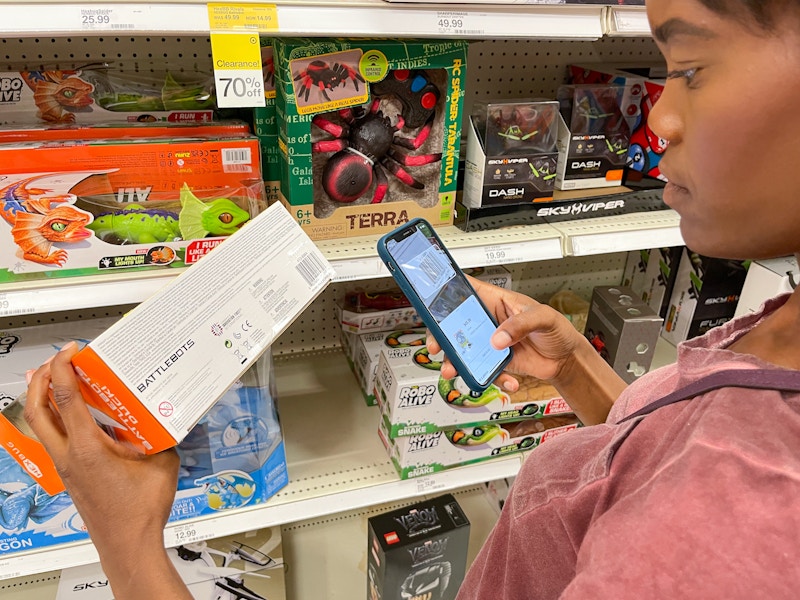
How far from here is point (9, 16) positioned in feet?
2.46

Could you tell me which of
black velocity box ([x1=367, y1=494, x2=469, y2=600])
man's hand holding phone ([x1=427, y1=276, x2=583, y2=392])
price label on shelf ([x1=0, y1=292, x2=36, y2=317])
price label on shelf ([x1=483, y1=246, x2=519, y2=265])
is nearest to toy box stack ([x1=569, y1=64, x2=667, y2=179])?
price label on shelf ([x1=483, y1=246, x2=519, y2=265])

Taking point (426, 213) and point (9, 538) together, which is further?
point (426, 213)

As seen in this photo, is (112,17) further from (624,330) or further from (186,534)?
(624,330)

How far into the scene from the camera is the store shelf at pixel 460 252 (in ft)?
2.95

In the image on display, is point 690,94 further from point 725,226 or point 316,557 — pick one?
point 316,557

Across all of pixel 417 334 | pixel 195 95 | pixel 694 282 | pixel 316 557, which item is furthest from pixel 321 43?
pixel 316 557

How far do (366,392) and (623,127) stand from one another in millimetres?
806

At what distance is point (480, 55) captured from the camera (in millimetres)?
1400

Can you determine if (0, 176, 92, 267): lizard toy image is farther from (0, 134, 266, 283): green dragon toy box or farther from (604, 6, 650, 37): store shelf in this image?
(604, 6, 650, 37): store shelf

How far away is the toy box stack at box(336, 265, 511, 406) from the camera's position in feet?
4.43

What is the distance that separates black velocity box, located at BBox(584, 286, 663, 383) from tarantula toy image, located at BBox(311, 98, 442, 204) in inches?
22.2

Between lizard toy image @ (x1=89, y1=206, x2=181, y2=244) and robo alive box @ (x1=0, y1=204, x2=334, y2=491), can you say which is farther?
lizard toy image @ (x1=89, y1=206, x2=181, y2=244)

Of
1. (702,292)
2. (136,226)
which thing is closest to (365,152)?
(136,226)

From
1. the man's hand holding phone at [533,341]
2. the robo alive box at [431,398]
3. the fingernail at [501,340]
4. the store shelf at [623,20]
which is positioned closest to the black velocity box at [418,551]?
the robo alive box at [431,398]
